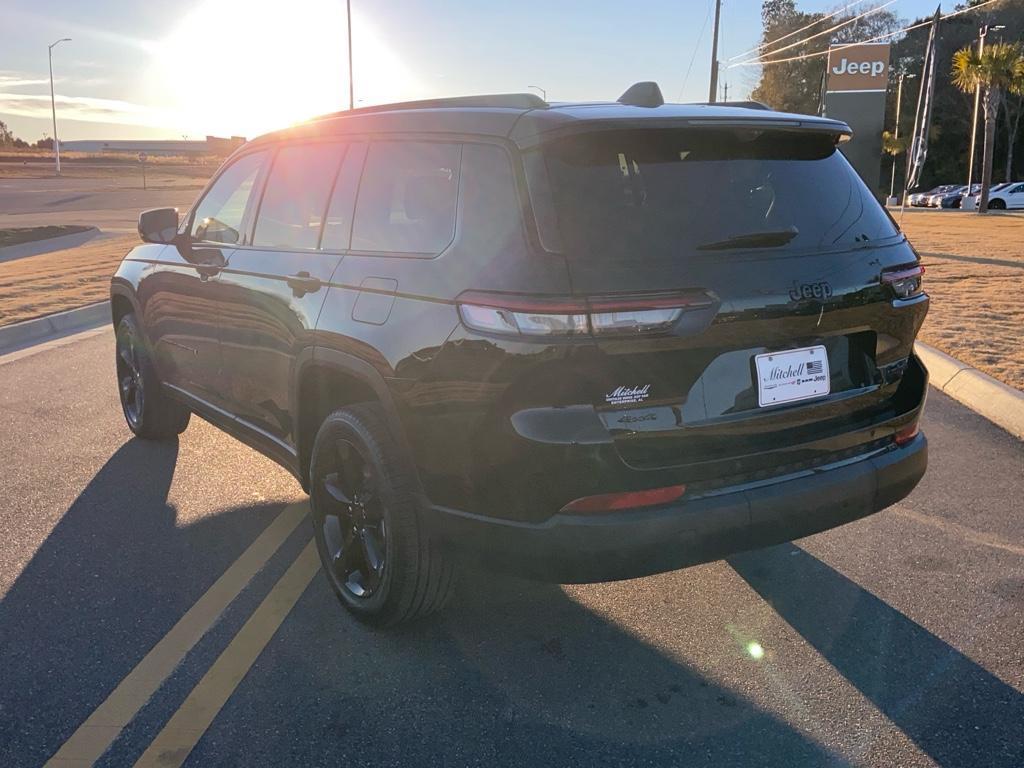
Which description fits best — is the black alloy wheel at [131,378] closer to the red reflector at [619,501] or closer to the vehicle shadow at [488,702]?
the vehicle shadow at [488,702]

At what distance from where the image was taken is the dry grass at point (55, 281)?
10867 mm

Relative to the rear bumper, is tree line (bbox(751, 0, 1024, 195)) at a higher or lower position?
higher

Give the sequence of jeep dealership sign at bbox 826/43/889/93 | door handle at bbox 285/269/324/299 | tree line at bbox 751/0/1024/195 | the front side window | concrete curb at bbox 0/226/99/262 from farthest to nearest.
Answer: tree line at bbox 751/0/1024/195 < jeep dealership sign at bbox 826/43/889/93 < concrete curb at bbox 0/226/99/262 < the front side window < door handle at bbox 285/269/324/299

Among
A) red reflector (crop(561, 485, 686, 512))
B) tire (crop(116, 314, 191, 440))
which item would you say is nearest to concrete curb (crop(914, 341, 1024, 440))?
red reflector (crop(561, 485, 686, 512))

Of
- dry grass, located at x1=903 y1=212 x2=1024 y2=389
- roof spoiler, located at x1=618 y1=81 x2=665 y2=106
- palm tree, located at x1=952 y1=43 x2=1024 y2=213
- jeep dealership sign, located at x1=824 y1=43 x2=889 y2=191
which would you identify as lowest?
dry grass, located at x1=903 y1=212 x2=1024 y2=389

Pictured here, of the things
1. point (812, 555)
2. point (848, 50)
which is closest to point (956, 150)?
point (848, 50)

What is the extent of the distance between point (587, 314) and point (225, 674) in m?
1.75

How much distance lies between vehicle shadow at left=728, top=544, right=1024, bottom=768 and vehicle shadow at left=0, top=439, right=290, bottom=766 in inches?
92.4

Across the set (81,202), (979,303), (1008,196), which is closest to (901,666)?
(979,303)

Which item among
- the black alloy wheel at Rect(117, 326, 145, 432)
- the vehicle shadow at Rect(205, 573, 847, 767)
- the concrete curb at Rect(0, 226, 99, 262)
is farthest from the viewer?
the concrete curb at Rect(0, 226, 99, 262)

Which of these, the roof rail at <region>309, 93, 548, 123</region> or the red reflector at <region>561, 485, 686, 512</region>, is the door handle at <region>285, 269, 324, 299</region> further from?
the red reflector at <region>561, 485, 686, 512</region>

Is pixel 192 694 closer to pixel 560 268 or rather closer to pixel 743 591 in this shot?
pixel 560 268

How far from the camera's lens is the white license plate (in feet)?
9.25

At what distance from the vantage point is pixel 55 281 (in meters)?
13.3
